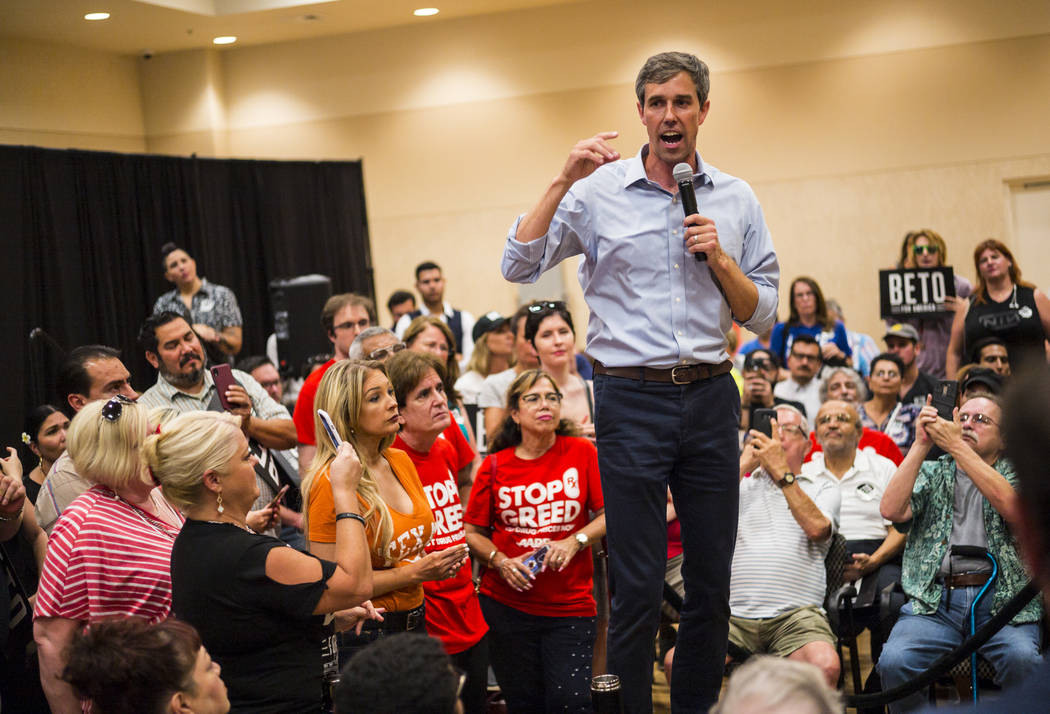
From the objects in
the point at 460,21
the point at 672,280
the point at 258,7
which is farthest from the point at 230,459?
the point at 460,21

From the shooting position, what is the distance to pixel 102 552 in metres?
2.74

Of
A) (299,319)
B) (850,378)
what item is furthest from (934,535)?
(299,319)

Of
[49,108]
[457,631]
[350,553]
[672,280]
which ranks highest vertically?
[49,108]

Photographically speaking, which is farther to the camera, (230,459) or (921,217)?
(921,217)

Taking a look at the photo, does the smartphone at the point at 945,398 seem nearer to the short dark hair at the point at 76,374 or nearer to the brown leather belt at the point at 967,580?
the brown leather belt at the point at 967,580

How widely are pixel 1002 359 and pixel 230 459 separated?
4.14 metres

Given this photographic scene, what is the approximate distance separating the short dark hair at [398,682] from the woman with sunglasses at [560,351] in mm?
2867

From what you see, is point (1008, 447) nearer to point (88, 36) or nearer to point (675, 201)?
point (675, 201)

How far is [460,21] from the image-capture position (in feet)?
33.6

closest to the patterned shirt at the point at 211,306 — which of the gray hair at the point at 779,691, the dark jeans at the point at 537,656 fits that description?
the dark jeans at the point at 537,656

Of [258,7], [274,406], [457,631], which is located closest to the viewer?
[457,631]

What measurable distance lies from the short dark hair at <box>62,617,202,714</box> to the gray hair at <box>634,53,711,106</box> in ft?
5.26

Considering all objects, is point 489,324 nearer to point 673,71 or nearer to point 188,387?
point 188,387

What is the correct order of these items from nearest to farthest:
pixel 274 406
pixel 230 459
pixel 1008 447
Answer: pixel 1008 447
pixel 230 459
pixel 274 406
